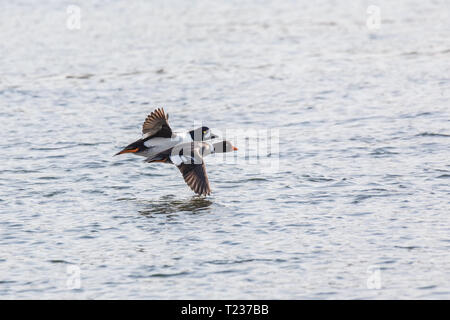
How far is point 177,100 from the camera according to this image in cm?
1945

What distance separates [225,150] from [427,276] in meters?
5.25

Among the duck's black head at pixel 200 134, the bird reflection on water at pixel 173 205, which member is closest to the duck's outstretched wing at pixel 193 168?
the bird reflection on water at pixel 173 205

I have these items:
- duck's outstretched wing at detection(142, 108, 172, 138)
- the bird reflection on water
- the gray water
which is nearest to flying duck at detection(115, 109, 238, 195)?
duck's outstretched wing at detection(142, 108, 172, 138)

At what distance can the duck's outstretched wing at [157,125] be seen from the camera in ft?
43.4

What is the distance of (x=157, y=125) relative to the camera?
13.3m

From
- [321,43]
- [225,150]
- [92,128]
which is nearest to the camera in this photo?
[225,150]

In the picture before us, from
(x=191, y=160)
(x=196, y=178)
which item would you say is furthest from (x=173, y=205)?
(x=191, y=160)

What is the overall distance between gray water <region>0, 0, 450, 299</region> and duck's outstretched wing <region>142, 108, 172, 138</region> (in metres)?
0.85

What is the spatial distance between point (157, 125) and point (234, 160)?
6.89ft

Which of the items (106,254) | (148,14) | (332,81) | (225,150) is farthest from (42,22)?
(106,254)

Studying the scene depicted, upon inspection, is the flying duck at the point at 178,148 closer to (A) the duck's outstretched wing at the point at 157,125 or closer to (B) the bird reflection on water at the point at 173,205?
(A) the duck's outstretched wing at the point at 157,125

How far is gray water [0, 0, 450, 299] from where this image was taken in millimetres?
9922

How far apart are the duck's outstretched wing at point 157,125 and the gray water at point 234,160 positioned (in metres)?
0.85
